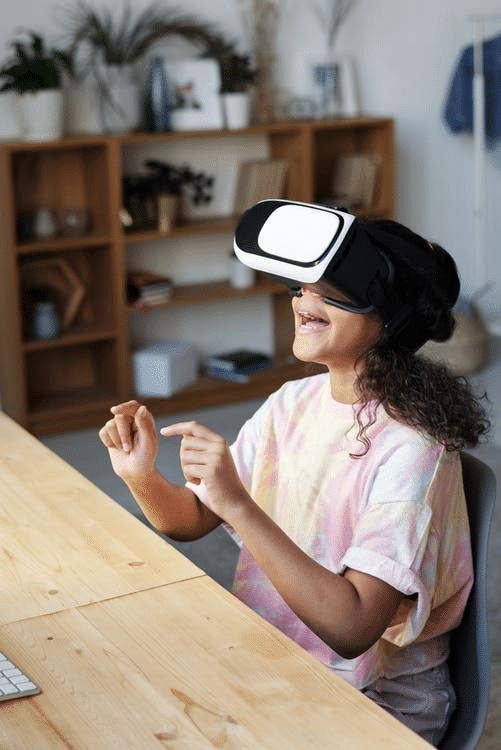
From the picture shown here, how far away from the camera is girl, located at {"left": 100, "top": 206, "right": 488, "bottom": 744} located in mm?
1605

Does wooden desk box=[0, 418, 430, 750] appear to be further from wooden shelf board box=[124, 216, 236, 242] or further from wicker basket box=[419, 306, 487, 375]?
wicker basket box=[419, 306, 487, 375]

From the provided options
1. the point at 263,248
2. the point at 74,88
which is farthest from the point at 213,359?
the point at 263,248

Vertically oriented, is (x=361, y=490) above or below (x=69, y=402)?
above

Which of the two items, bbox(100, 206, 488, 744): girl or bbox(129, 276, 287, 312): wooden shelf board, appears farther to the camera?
bbox(129, 276, 287, 312): wooden shelf board

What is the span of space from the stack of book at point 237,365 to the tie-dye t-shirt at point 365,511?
11.1 feet

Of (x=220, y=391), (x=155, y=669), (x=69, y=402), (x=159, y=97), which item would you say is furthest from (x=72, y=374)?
(x=155, y=669)

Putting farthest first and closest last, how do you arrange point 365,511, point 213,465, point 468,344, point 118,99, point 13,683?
point 468,344
point 118,99
point 365,511
point 213,465
point 13,683

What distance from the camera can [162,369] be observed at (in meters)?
5.17

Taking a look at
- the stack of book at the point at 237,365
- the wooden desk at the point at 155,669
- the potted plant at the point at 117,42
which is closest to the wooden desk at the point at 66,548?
the wooden desk at the point at 155,669

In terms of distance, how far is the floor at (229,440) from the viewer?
2385 millimetres

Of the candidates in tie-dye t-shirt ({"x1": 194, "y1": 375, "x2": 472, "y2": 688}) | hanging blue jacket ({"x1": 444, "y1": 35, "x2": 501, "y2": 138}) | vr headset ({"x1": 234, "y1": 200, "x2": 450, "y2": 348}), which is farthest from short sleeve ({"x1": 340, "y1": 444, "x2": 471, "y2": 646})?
hanging blue jacket ({"x1": 444, "y1": 35, "x2": 501, "y2": 138})

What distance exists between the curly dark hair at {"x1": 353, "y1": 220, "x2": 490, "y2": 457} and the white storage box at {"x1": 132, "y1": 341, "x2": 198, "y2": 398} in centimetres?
340

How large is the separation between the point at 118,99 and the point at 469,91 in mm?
1719

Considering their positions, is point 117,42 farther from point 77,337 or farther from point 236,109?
point 77,337
